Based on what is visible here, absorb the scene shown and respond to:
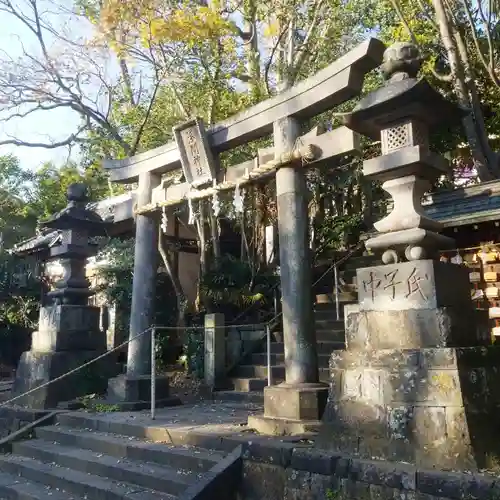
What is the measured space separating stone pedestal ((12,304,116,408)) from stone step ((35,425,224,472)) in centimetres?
127

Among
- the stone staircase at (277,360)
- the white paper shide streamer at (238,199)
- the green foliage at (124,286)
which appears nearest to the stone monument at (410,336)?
the white paper shide streamer at (238,199)

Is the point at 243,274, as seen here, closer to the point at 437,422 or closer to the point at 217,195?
the point at 217,195

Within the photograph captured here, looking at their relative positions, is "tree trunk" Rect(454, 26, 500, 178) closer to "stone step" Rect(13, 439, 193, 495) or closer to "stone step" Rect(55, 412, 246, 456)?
"stone step" Rect(55, 412, 246, 456)

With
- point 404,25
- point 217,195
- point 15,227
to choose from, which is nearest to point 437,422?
point 217,195

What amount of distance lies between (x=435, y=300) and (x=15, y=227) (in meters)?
18.8

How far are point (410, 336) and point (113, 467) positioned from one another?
12.5 feet

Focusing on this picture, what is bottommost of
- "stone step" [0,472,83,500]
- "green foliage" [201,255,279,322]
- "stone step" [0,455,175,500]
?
"stone step" [0,472,83,500]

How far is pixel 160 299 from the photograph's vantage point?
1546 cm

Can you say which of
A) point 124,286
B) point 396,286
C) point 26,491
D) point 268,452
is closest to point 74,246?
point 124,286

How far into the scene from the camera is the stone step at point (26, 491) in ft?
20.3

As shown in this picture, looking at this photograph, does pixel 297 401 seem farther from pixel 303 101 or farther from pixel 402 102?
pixel 303 101

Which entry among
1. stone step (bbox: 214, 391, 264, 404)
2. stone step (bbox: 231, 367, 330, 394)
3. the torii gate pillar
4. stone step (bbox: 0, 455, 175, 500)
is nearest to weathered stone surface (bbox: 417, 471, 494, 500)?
stone step (bbox: 0, 455, 175, 500)

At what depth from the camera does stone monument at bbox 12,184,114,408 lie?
959 cm

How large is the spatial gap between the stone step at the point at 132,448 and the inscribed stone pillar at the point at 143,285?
1582 millimetres
